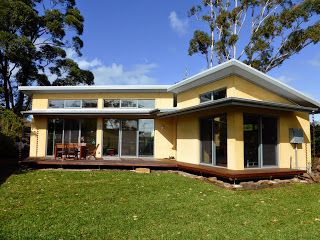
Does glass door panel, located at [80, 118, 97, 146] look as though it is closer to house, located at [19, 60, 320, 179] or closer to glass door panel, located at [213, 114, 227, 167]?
house, located at [19, 60, 320, 179]

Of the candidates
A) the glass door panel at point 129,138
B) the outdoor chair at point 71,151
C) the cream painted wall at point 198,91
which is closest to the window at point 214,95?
the cream painted wall at point 198,91

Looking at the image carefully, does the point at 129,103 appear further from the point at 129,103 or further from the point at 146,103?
the point at 146,103

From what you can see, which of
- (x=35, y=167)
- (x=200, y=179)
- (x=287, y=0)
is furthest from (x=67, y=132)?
(x=287, y=0)

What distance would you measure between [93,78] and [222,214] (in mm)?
23919

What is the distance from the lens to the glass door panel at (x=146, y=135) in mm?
16141

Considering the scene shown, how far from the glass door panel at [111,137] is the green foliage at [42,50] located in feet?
36.9

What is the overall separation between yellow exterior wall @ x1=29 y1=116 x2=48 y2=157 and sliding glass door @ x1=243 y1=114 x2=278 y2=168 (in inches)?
432

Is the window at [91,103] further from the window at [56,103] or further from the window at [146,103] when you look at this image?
the window at [146,103]

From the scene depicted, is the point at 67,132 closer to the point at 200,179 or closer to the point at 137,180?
the point at 137,180

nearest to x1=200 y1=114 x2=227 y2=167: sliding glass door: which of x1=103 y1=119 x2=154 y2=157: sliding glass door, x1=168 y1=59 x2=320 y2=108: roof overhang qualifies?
x1=168 y1=59 x2=320 y2=108: roof overhang

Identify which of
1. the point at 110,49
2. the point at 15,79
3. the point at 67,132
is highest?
the point at 110,49

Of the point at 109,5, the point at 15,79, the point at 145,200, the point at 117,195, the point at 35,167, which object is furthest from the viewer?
the point at 15,79

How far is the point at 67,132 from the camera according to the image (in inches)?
641

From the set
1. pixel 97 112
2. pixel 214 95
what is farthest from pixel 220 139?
pixel 97 112
